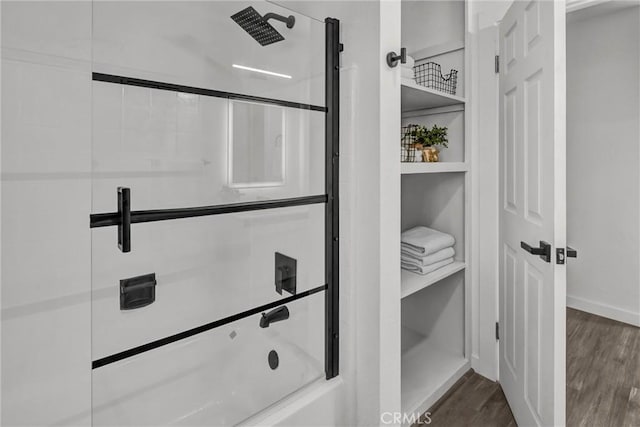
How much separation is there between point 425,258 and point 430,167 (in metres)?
0.46

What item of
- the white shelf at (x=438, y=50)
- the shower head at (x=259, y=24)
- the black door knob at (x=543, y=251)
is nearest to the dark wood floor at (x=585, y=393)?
the black door knob at (x=543, y=251)

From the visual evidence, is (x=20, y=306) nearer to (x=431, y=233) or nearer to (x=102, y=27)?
(x=102, y=27)

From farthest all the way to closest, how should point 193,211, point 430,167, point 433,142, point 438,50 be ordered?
1. point 438,50
2. point 433,142
3. point 430,167
4. point 193,211

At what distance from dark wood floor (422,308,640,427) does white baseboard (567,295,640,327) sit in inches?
13.2

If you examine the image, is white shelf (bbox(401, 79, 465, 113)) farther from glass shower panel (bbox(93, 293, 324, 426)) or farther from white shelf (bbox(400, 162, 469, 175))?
glass shower panel (bbox(93, 293, 324, 426))

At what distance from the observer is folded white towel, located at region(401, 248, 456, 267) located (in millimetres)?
1870

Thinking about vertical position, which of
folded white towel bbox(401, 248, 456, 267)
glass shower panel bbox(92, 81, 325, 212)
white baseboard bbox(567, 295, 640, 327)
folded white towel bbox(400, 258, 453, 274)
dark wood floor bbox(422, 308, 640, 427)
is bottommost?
dark wood floor bbox(422, 308, 640, 427)

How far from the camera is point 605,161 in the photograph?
9.30ft

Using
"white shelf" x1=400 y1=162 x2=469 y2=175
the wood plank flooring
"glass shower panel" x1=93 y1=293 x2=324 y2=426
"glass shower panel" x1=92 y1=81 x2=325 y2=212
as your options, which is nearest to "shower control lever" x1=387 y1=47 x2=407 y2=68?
"glass shower panel" x1=92 y1=81 x2=325 y2=212

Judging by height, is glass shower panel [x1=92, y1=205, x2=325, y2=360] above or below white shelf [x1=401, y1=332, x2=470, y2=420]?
above

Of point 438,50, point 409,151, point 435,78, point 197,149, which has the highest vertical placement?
point 438,50

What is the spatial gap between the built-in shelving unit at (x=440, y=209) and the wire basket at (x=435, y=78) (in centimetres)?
5

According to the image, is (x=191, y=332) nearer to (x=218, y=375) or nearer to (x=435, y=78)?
(x=218, y=375)

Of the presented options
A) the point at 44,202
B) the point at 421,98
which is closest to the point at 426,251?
the point at 421,98
